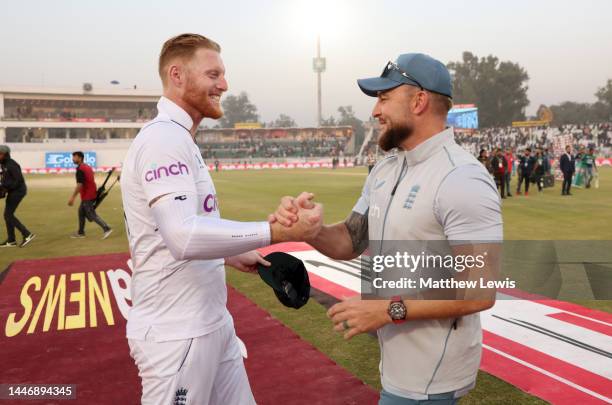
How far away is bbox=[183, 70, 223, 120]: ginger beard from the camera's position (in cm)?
260

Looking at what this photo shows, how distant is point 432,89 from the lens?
2.35m

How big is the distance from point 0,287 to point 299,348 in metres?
5.53

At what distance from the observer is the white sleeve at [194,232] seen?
2068 millimetres

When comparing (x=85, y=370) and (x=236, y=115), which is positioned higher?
(x=236, y=115)

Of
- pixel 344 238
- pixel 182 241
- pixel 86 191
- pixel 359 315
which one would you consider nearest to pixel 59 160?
pixel 86 191

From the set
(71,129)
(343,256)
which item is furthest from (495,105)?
(343,256)

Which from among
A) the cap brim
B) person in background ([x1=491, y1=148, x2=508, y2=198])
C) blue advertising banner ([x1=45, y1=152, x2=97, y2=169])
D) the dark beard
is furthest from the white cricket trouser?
blue advertising banner ([x1=45, y1=152, x2=97, y2=169])

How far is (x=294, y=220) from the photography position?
2.22 metres

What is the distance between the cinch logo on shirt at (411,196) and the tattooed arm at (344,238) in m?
0.54

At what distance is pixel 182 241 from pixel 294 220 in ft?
1.64

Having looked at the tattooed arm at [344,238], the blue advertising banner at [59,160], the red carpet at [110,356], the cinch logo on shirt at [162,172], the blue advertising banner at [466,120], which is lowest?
the red carpet at [110,356]

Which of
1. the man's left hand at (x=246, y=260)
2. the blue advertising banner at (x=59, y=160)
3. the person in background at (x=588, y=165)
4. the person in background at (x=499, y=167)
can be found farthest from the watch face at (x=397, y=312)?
the blue advertising banner at (x=59, y=160)

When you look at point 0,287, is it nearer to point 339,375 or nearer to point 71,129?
point 339,375

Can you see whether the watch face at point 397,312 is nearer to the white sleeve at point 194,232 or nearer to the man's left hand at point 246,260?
the white sleeve at point 194,232
